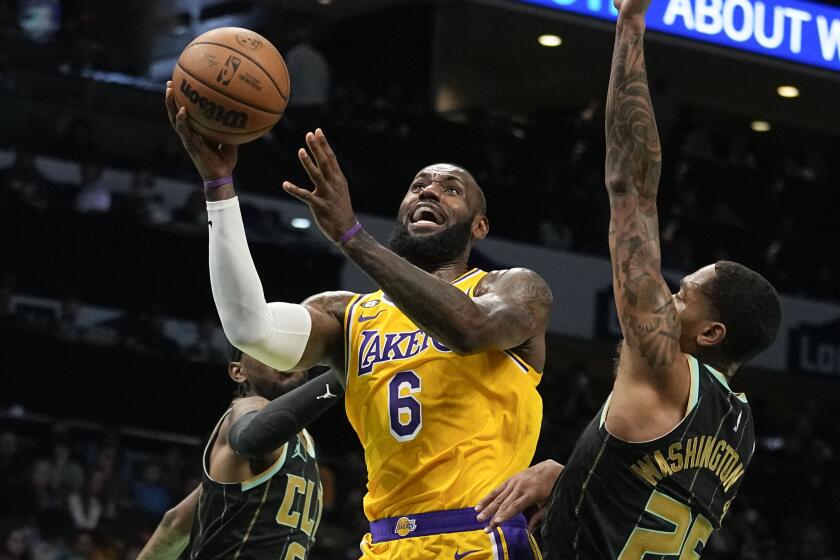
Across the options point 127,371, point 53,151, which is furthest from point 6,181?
point 127,371

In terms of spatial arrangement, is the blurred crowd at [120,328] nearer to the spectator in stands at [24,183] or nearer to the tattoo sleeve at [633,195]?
the spectator in stands at [24,183]

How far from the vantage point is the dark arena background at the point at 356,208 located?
1204cm

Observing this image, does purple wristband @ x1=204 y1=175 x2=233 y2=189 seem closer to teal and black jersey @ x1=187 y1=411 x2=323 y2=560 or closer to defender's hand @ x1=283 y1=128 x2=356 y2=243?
defender's hand @ x1=283 y1=128 x2=356 y2=243

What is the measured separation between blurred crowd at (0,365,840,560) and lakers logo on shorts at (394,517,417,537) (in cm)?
654

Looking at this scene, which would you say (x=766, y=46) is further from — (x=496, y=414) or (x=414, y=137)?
(x=496, y=414)

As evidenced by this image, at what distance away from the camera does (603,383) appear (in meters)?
18.0

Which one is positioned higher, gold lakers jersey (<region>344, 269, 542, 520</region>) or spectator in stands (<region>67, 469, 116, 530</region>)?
gold lakers jersey (<region>344, 269, 542, 520</region>)

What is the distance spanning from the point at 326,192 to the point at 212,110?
481 mm

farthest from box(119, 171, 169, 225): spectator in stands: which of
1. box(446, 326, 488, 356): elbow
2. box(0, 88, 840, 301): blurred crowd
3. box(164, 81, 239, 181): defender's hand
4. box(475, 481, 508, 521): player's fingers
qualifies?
box(475, 481, 508, 521): player's fingers

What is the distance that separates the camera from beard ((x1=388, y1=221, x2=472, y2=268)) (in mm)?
4508

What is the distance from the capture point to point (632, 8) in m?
3.42

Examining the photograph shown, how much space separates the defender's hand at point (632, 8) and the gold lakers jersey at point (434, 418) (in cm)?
125

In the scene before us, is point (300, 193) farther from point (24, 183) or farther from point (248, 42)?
point (24, 183)

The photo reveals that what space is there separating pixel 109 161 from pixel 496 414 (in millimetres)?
9326
